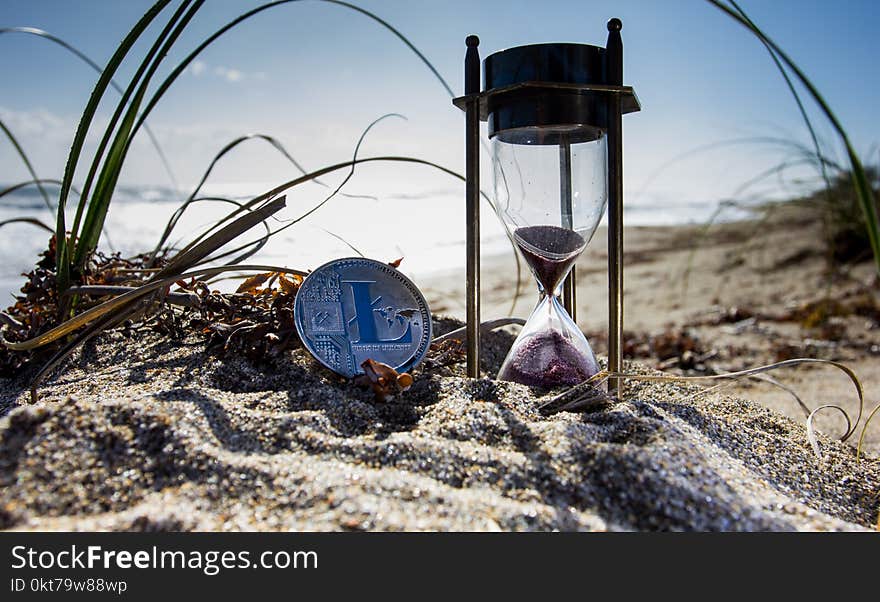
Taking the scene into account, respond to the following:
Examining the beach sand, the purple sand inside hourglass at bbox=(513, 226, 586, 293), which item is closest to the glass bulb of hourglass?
the purple sand inside hourglass at bbox=(513, 226, 586, 293)

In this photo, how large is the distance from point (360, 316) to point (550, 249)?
50 centimetres

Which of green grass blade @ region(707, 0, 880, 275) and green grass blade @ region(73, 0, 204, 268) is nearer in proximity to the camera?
green grass blade @ region(707, 0, 880, 275)

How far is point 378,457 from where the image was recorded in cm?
134

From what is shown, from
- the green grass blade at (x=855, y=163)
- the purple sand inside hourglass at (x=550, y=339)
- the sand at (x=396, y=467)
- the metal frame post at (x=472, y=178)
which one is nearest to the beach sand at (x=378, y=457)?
the sand at (x=396, y=467)

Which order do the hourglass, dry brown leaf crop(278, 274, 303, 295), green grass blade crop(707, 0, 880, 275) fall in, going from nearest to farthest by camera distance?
green grass blade crop(707, 0, 880, 275)
the hourglass
dry brown leaf crop(278, 274, 303, 295)

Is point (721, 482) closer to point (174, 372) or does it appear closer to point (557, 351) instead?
point (557, 351)

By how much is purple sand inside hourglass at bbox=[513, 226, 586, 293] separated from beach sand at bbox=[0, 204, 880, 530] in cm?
29

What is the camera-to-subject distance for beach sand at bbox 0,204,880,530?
1.16 m

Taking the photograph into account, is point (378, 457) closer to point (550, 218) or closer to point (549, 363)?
point (549, 363)

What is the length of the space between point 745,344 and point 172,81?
9.41 feet

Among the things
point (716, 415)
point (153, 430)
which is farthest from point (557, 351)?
point (153, 430)

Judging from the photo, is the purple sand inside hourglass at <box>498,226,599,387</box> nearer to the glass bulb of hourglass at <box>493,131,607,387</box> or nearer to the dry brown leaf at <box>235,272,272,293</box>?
the glass bulb of hourglass at <box>493,131,607,387</box>

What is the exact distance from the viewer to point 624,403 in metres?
1.68

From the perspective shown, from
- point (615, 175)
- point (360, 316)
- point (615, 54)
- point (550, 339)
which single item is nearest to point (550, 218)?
point (615, 175)
